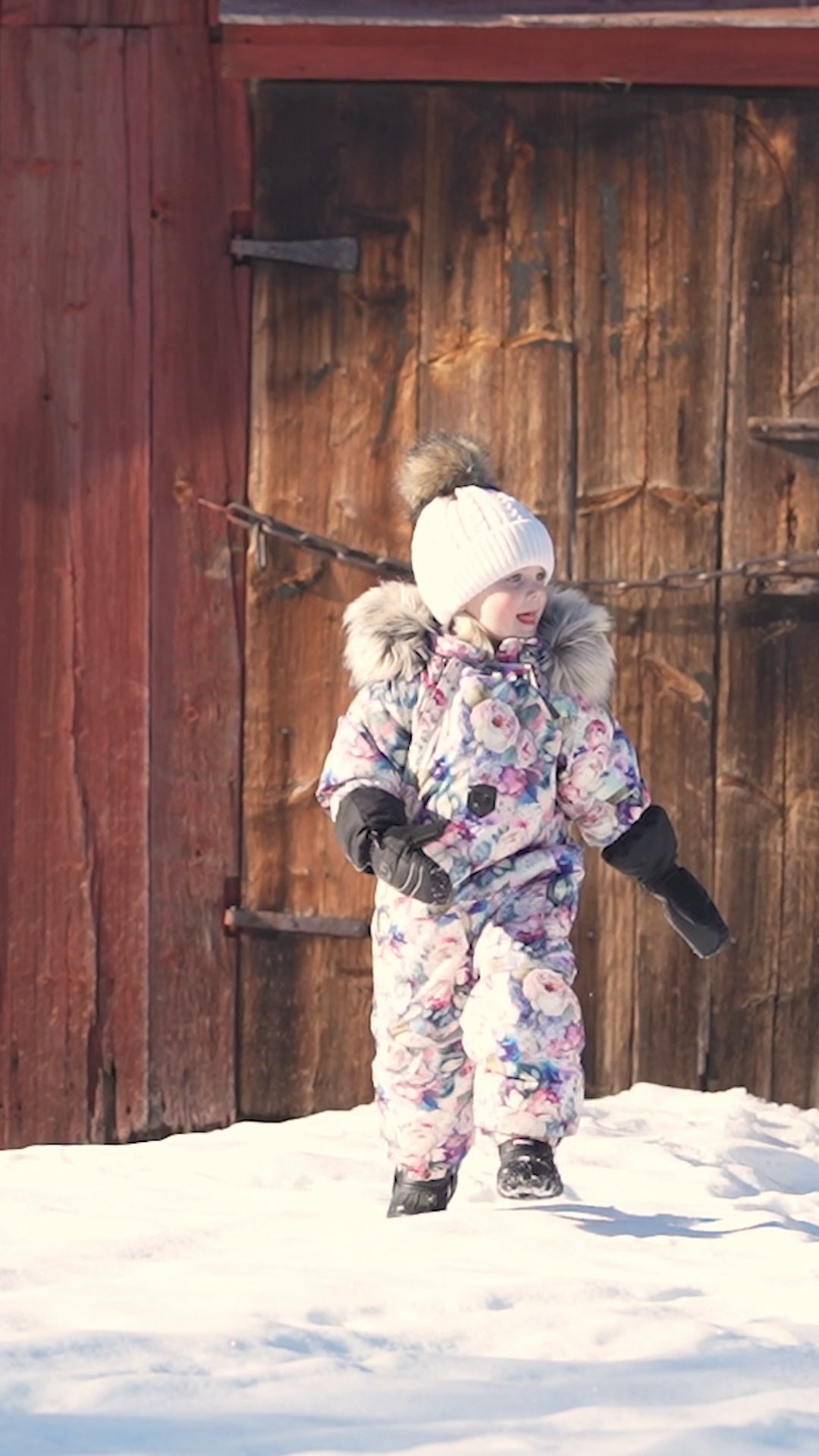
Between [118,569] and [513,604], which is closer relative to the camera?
[513,604]

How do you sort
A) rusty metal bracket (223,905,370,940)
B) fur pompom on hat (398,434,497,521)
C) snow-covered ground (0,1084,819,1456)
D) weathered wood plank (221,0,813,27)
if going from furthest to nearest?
rusty metal bracket (223,905,370,940) < weathered wood plank (221,0,813,27) < fur pompom on hat (398,434,497,521) < snow-covered ground (0,1084,819,1456)

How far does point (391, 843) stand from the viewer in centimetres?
386

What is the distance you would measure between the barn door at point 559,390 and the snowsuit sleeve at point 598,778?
101 centimetres

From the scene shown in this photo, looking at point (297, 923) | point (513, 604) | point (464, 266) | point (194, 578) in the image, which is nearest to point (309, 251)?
point (464, 266)

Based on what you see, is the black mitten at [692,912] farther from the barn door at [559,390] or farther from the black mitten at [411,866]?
the barn door at [559,390]

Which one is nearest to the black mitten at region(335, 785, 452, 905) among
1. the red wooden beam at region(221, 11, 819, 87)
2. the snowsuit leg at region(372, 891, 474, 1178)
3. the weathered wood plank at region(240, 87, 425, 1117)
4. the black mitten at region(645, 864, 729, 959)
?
the snowsuit leg at region(372, 891, 474, 1178)

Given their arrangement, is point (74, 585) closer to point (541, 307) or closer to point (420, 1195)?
point (541, 307)

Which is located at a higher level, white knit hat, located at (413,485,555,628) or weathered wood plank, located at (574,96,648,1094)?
weathered wood plank, located at (574,96,648,1094)

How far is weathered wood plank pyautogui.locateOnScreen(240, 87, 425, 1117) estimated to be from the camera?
506 cm

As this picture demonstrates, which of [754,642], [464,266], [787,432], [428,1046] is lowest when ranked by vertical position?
[428,1046]

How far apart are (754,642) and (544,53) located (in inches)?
52.6

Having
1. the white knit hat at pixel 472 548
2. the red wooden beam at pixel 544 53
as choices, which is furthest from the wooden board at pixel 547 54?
the white knit hat at pixel 472 548

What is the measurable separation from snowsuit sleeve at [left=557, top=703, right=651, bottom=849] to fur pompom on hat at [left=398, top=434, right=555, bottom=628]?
0.28 metres

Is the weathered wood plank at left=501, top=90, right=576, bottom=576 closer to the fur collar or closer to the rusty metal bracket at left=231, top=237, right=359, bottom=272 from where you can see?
the rusty metal bracket at left=231, top=237, right=359, bottom=272
